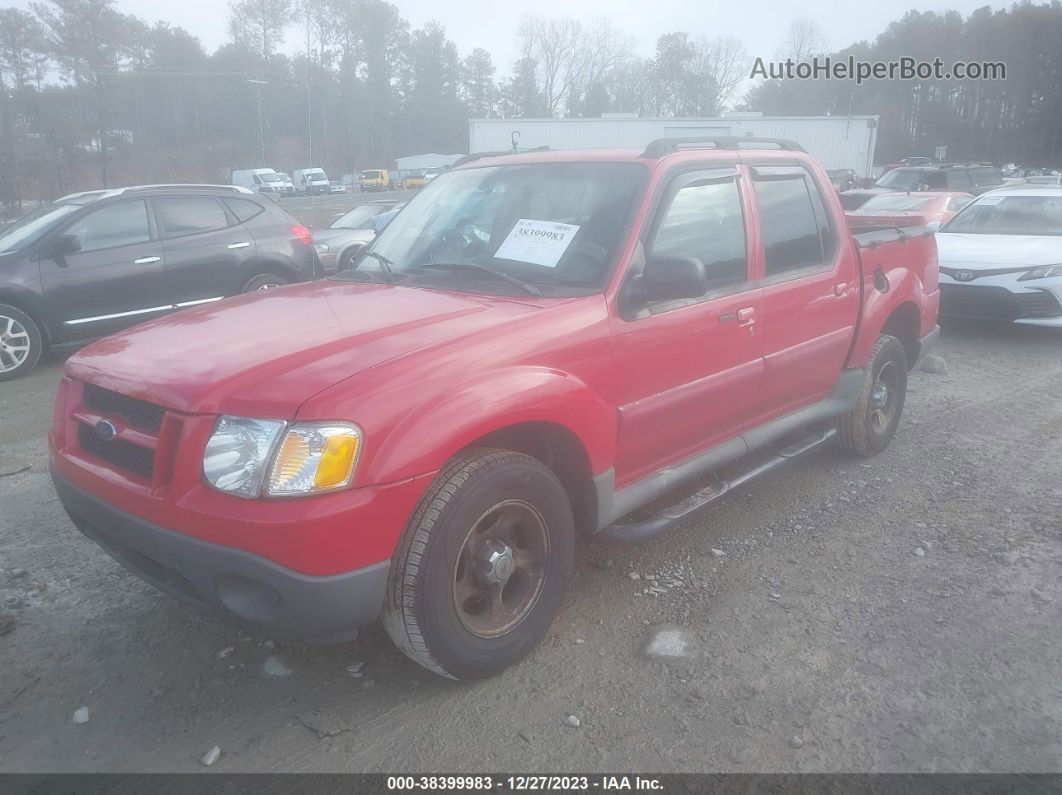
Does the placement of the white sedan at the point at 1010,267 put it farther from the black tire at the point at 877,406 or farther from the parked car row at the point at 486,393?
the parked car row at the point at 486,393

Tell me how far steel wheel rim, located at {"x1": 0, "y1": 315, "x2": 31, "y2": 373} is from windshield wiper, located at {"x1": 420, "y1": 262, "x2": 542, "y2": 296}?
18.0 feet

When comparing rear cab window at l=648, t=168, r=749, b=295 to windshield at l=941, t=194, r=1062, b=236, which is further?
windshield at l=941, t=194, r=1062, b=236

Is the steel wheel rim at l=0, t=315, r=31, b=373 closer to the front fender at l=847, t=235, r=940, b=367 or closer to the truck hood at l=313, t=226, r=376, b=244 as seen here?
the truck hood at l=313, t=226, r=376, b=244

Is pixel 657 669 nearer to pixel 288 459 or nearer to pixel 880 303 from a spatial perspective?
pixel 288 459

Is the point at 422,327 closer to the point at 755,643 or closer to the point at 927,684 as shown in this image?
the point at 755,643

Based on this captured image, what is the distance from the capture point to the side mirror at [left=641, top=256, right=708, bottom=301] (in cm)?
313

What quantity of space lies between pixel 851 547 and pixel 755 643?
43.6 inches

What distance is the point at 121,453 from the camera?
2752 millimetres

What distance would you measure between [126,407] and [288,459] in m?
0.77

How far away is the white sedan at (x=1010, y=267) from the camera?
8391 mm

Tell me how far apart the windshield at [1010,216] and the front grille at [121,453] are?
9930mm

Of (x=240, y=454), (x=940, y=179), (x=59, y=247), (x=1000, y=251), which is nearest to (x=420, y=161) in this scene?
(x=940, y=179)

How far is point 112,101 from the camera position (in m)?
39.9

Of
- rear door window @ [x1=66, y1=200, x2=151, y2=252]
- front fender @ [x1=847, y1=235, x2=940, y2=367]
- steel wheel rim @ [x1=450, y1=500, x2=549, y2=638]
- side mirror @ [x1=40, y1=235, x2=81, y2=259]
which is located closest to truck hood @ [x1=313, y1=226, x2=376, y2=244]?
rear door window @ [x1=66, y1=200, x2=151, y2=252]
